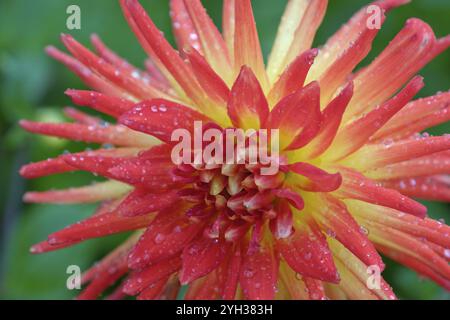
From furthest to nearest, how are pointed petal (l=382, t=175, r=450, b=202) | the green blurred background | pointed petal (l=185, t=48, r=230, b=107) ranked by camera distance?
the green blurred background
pointed petal (l=382, t=175, r=450, b=202)
pointed petal (l=185, t=48, r=230, b=107)

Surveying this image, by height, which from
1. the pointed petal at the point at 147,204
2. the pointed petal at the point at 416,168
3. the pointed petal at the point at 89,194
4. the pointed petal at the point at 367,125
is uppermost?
the pointed petal at the point at 367,125

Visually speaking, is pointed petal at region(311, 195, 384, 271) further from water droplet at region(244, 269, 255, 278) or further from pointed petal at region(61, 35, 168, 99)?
pointed petal at region(61, 35, 168, 99)

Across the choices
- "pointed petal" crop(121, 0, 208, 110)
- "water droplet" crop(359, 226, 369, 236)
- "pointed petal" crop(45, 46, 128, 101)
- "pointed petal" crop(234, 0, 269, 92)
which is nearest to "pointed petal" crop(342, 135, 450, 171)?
"water droplet" crop(359, 226, 369, 236)

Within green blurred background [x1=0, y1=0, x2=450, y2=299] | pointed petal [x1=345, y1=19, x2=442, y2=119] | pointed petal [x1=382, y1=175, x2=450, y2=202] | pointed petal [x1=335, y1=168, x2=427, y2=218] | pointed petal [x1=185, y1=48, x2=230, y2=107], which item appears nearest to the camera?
pointed petal [x1=335, y1=168, x2=427, y2=218]

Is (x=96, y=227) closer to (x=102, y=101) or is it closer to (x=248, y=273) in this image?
(x=102, y=101)

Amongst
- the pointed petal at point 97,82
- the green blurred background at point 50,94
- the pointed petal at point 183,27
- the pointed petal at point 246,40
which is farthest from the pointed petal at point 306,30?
the green blurred background at point 50,94

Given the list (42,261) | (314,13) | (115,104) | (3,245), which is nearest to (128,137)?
(115,104)

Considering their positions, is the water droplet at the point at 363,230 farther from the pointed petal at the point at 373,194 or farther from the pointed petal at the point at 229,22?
the pointed petal at the point at 229,22

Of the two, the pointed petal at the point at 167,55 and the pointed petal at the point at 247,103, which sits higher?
the pointed petal at the point at 167,55

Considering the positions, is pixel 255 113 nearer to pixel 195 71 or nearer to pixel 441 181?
pixel 195 71
